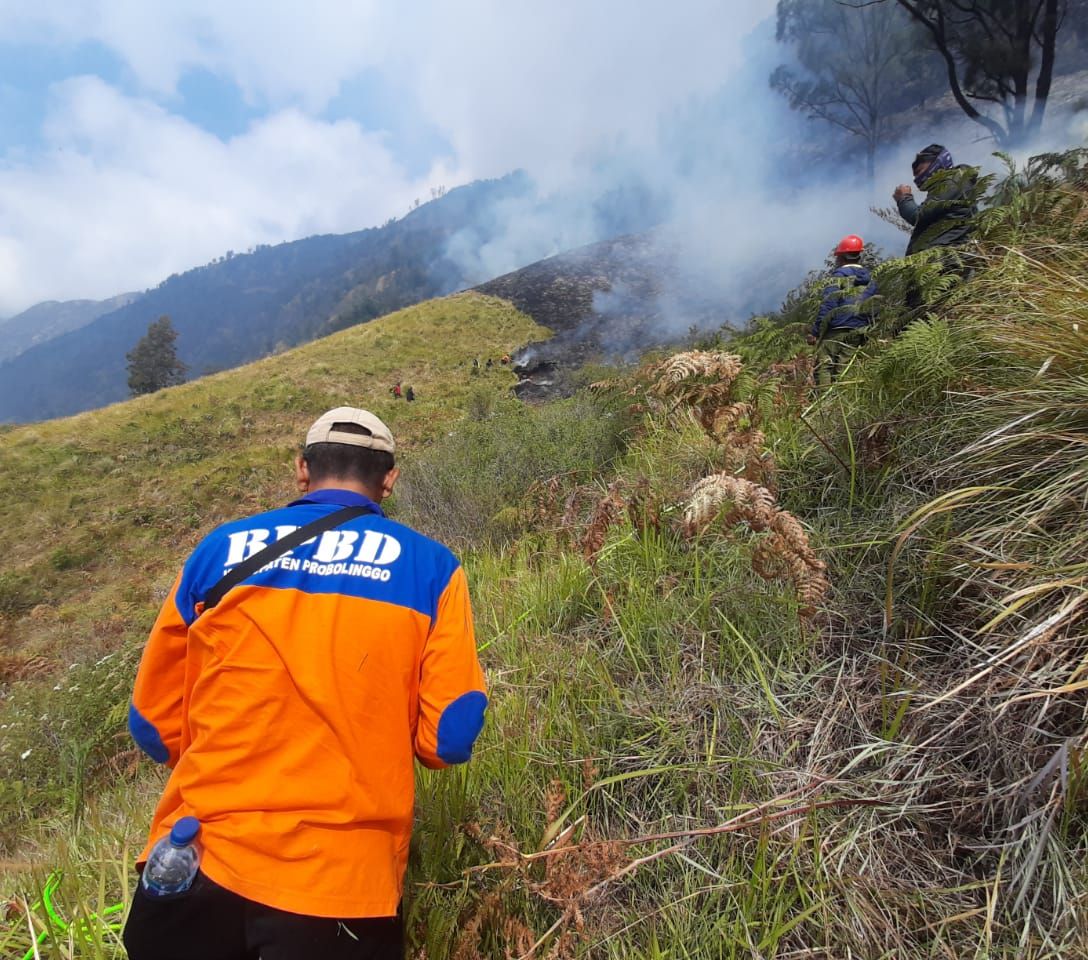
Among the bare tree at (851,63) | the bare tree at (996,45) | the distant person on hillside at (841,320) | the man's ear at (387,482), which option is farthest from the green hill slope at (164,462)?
the bare tree at (851,63)

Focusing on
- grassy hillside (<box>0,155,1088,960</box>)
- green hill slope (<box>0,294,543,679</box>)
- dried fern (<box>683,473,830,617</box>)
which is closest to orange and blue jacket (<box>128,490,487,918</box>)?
grassy hillside (<box>0,155,1088,960</box>)

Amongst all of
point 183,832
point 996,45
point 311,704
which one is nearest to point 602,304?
point 996,45

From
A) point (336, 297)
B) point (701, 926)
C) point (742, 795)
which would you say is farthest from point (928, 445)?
point (336, 297)

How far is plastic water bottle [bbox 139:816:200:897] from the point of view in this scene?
1.01 metres

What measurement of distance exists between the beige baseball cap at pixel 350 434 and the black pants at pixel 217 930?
3.17 feet

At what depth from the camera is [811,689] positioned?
1475mm

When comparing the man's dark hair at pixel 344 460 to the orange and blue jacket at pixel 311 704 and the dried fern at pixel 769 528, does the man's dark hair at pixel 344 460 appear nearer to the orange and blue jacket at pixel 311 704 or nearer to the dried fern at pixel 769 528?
the orange and blue jacket at pixel 311 704

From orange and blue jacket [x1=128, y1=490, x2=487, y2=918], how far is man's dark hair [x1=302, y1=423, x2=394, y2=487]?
14cm

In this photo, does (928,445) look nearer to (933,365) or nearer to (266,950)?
(933,365)

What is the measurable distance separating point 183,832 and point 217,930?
0.62 feet

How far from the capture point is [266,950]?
103 centimetres

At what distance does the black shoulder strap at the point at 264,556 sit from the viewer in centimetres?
121

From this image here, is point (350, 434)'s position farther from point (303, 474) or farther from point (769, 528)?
point (769, 528)

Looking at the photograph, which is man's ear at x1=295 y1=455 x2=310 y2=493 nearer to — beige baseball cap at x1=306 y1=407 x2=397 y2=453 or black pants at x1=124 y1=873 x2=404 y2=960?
beige baseball cap at x1=306 y1=407 x2=397 y2=453
